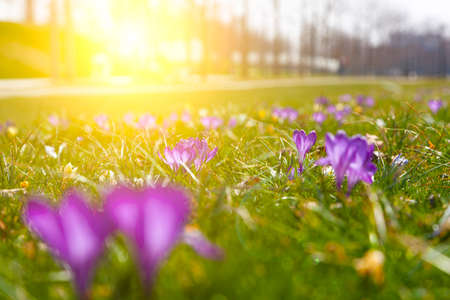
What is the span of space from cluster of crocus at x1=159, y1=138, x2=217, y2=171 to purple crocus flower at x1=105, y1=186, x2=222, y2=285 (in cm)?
83

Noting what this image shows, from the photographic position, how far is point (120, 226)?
2.13ft

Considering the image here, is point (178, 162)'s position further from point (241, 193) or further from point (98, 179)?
point (98, 179)

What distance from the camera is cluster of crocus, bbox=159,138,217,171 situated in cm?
152

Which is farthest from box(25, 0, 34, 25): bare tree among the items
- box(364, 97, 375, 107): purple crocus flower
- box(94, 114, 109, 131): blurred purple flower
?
box(94, 114, 109, 131): blurred purple flower

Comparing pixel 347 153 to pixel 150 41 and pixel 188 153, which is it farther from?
pixel 150 41

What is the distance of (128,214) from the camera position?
0.62m

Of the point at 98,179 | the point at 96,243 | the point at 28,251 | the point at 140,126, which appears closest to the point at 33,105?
the point at 140,126

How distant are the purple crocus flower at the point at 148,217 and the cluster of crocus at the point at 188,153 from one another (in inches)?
32.6

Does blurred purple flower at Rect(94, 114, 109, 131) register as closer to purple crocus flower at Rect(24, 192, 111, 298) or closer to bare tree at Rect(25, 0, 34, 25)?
purple crocus flower at Rect(24, 192, 111, 298)

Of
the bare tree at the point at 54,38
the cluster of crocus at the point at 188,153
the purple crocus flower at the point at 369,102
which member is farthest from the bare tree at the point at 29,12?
the cluster of crocus at the point at 188,153

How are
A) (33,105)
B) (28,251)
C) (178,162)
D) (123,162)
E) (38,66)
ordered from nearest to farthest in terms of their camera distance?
(28,251), (178,162), (123,162), (33,105), (38,66)

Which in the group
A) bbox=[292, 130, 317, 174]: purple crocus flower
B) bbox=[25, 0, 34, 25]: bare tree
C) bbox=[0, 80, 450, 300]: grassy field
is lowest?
bbox=[0, 80, 450, 300]: grassy field

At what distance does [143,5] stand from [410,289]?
78.7 ft

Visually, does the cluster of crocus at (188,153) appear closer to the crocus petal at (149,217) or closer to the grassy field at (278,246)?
the grassy field at (278,246)
